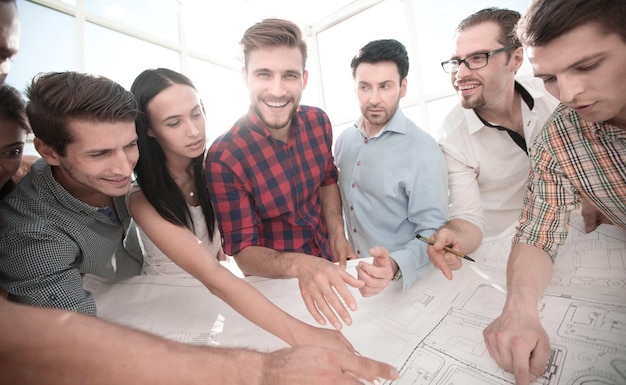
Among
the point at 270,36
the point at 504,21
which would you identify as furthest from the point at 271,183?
the point at 504,21

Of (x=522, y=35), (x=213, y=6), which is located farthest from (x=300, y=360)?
(x=213, y=6)

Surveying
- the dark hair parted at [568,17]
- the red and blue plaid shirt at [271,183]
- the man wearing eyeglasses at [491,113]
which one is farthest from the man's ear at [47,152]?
the man wearing eyeglasses at [491,113]

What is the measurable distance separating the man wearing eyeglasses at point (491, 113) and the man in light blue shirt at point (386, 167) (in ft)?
0.49

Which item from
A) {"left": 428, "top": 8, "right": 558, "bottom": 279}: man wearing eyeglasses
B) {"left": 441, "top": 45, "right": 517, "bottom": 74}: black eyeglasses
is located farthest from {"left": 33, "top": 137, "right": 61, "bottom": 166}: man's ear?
{"left": 441, "top": 45, "right": 517, "bottom": 74}: black eyeglasses

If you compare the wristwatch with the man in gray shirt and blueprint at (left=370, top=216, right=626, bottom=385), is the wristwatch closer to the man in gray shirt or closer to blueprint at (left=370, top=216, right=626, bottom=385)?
blueprint at (left=370, top=216, right=626, bottom=385)

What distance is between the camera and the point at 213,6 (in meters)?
3.59

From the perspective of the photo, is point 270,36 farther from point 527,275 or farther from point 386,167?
point 527,275

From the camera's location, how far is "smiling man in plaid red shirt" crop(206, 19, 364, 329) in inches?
45.7

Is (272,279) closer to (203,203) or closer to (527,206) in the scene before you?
(203,203)

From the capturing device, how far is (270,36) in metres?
1.25

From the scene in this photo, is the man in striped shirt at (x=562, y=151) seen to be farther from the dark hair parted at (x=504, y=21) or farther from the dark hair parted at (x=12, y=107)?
the dark hair parted at (x=12, y=107)

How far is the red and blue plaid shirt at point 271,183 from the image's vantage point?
1162 millimetres

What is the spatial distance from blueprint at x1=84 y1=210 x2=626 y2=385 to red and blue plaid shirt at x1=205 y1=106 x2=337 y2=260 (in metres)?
0.27

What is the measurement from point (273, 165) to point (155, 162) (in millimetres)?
458
